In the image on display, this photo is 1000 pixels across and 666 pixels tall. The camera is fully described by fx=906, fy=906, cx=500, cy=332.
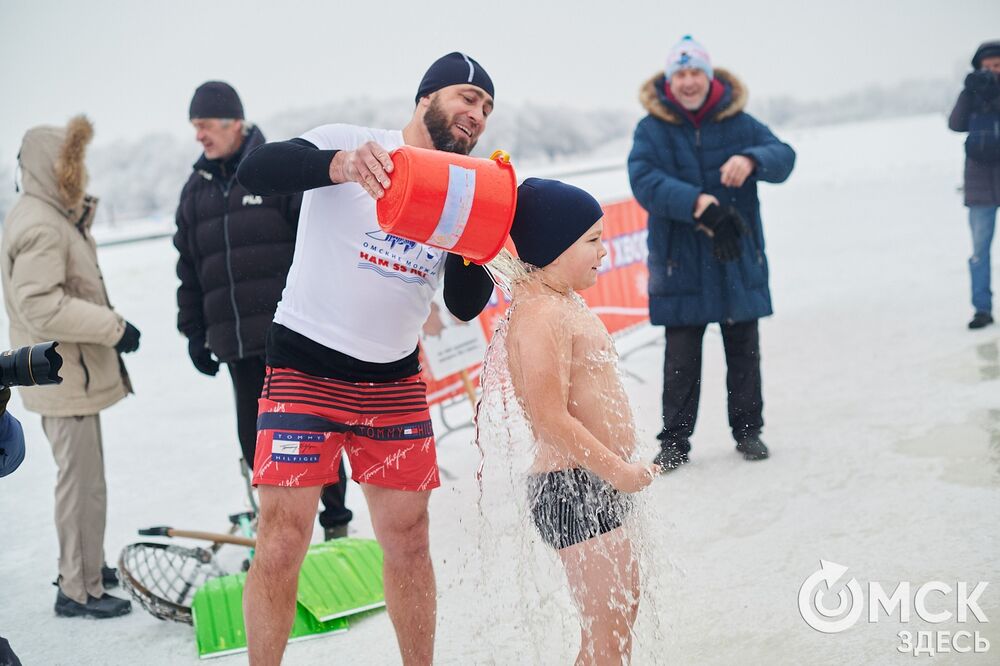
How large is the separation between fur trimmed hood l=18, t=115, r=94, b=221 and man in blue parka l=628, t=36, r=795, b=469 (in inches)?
95.9

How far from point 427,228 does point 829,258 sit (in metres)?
9.35

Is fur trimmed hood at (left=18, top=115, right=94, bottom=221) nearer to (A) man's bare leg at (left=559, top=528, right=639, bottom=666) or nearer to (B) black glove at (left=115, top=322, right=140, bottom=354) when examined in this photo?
(B) black glove at (left=115, top=322, right=140, bottom=354)

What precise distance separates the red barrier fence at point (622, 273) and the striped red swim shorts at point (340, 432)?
4.21m

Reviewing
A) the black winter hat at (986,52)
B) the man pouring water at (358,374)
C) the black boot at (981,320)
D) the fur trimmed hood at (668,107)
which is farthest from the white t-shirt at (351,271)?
the black winter hat at (986,52)

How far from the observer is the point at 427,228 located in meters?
1.97

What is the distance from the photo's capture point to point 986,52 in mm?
6324

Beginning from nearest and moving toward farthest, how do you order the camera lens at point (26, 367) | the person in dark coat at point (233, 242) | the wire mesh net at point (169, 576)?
the camera lens at point (26, 367)
the wire mesh net at point (169, 576)
the person in dark coat at point (233, 242)

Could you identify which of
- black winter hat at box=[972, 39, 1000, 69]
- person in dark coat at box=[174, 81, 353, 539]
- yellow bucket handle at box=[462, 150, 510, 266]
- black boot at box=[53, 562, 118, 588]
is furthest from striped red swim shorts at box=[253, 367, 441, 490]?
black winter hat at box=[972, 39, 1000, 69]

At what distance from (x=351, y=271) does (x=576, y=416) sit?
69 cm

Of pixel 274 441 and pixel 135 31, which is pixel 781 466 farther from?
pixel 135 31

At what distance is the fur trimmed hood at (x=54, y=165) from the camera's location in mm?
3455

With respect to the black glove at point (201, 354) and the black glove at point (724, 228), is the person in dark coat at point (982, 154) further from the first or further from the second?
the black glove at point (201, 354)

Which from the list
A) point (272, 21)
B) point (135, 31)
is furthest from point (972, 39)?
point (135, 31)

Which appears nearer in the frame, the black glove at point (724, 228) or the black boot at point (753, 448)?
the black glove at point (724, 228)
